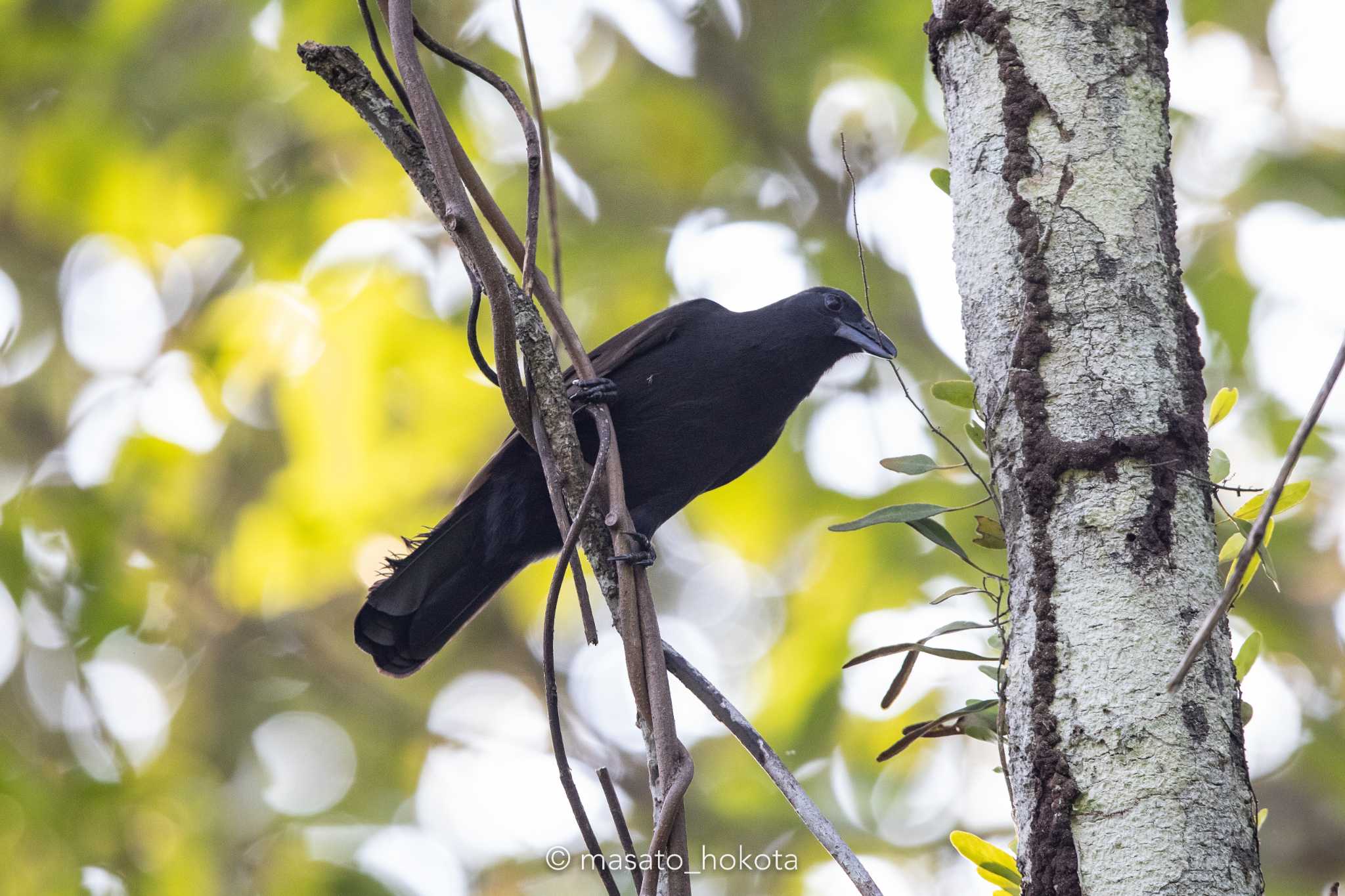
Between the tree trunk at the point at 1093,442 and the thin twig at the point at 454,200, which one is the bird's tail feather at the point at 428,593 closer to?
the thin twig at the point at 454,200

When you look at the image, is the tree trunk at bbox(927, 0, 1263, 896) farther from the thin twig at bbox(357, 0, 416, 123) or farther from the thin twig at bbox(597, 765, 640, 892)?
the thin twig at bbox(357, 0, 416, 123)

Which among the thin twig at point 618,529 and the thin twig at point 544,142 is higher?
the thin twig at point 544,142

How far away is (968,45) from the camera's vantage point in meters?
1.65

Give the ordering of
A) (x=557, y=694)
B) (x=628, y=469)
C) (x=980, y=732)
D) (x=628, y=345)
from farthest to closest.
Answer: (x=628, y=345)
(x=628, y=469)
(x=980, y=732)
(x=557, y=694)

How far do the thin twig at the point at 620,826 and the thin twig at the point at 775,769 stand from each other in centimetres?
16

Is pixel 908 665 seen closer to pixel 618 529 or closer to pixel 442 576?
pixel 618 529

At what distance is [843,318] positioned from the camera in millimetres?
3756

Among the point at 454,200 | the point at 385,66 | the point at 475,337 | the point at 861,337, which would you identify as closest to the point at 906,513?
the point at 475,337

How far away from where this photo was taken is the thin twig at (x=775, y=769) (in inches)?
52.9

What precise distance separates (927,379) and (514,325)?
10.5ft

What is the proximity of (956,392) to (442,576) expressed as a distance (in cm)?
179

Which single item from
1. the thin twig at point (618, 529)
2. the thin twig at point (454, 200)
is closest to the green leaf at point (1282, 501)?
the thin twig at point (618, 529)

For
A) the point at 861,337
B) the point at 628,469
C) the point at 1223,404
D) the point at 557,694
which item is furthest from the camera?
the point at 861,337

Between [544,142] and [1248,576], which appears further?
[544,142]
